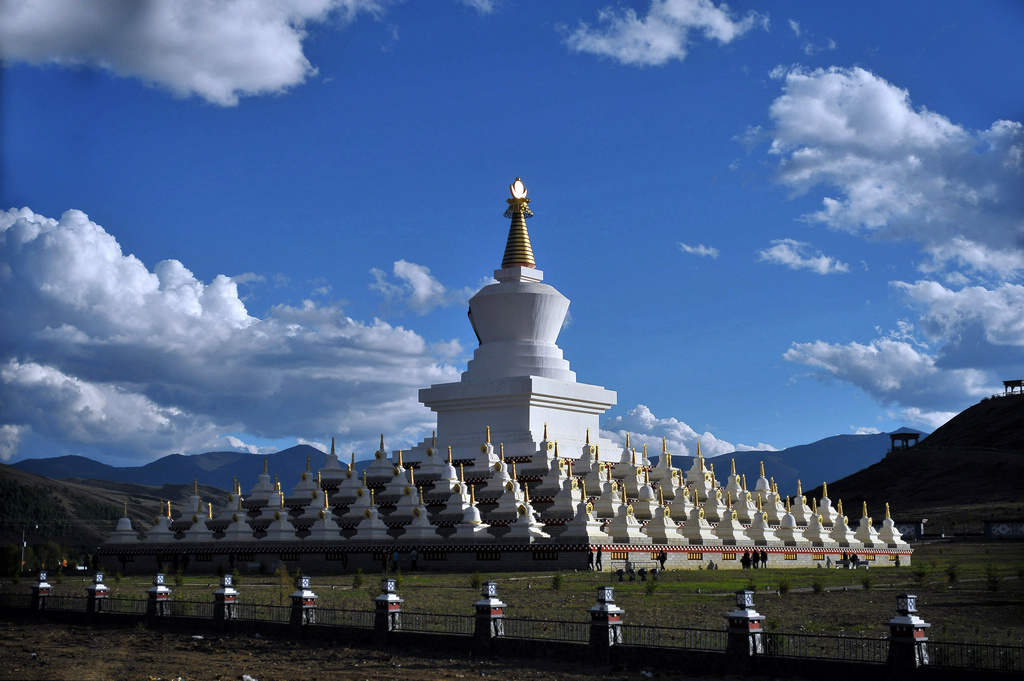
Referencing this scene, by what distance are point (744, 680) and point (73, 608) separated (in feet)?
52.7

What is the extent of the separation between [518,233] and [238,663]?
30587mm

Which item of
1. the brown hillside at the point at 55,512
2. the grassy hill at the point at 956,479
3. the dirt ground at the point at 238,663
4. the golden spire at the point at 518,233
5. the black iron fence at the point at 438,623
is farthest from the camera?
the brown hillside at the point at 55,512

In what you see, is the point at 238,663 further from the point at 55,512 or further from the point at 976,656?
the point at 55,512

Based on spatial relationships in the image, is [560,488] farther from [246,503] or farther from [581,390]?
[246,503]

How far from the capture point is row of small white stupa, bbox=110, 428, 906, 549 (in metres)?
35.7

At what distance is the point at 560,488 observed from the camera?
125 feet

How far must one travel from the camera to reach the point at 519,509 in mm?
35094

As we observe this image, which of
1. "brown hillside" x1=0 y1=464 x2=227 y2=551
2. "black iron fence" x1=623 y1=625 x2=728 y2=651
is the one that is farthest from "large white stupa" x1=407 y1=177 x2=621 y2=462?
"brown hillside" x1=0 y1=464 x2=227 y2=551

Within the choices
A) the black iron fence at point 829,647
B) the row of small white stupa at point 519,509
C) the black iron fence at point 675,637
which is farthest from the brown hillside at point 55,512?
the black iron fence at point 829,647

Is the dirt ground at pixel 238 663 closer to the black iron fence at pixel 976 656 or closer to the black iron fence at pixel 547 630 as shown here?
the black iron fence at pixel 547 630

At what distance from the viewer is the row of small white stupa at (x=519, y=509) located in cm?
3572

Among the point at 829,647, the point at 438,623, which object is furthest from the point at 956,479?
the point at 829,647

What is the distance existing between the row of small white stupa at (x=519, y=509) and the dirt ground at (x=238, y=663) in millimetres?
13608

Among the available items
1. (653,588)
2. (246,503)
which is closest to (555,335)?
(246,503)
